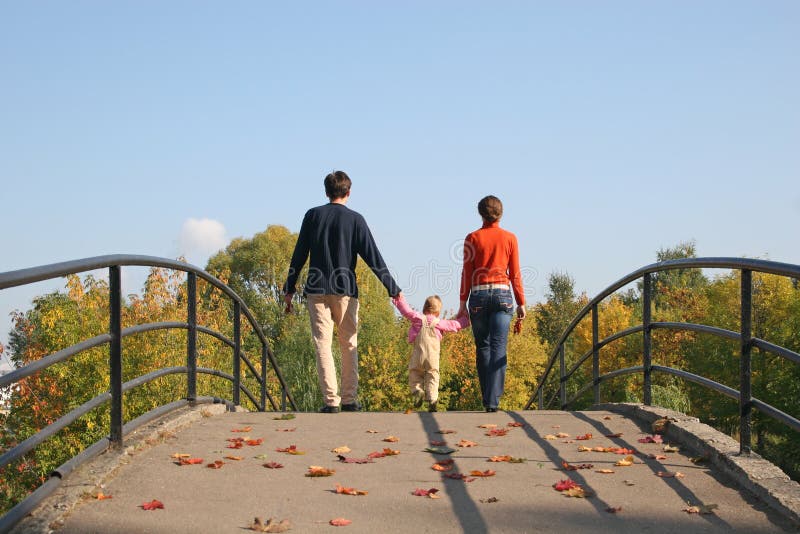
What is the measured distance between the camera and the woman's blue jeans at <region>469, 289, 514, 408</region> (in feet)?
26.7

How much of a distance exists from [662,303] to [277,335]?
29.5 m

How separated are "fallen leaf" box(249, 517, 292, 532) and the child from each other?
606 cm

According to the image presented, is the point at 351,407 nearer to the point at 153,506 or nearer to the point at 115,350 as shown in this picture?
the point at 115,350

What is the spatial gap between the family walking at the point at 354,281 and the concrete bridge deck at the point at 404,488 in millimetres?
1839

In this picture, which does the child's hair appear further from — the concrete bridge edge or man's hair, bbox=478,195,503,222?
the concrete bridge edge

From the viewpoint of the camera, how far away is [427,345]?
10992 millimetres

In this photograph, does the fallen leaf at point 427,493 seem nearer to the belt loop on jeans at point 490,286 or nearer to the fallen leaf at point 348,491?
the fallen leaf at point 348,491

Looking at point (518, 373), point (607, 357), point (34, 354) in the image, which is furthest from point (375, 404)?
point (34, 354)

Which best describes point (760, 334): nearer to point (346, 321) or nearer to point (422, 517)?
point (346, 321)

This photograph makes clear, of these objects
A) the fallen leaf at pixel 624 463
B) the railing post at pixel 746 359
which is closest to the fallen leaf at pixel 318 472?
the fallen leaf at pixel 624 463

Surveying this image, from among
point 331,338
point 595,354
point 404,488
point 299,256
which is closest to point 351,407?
point 331,338

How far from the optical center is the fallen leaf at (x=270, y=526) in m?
3.92

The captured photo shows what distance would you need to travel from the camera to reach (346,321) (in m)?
8.54

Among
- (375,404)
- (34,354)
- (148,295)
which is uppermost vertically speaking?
(148,295)
